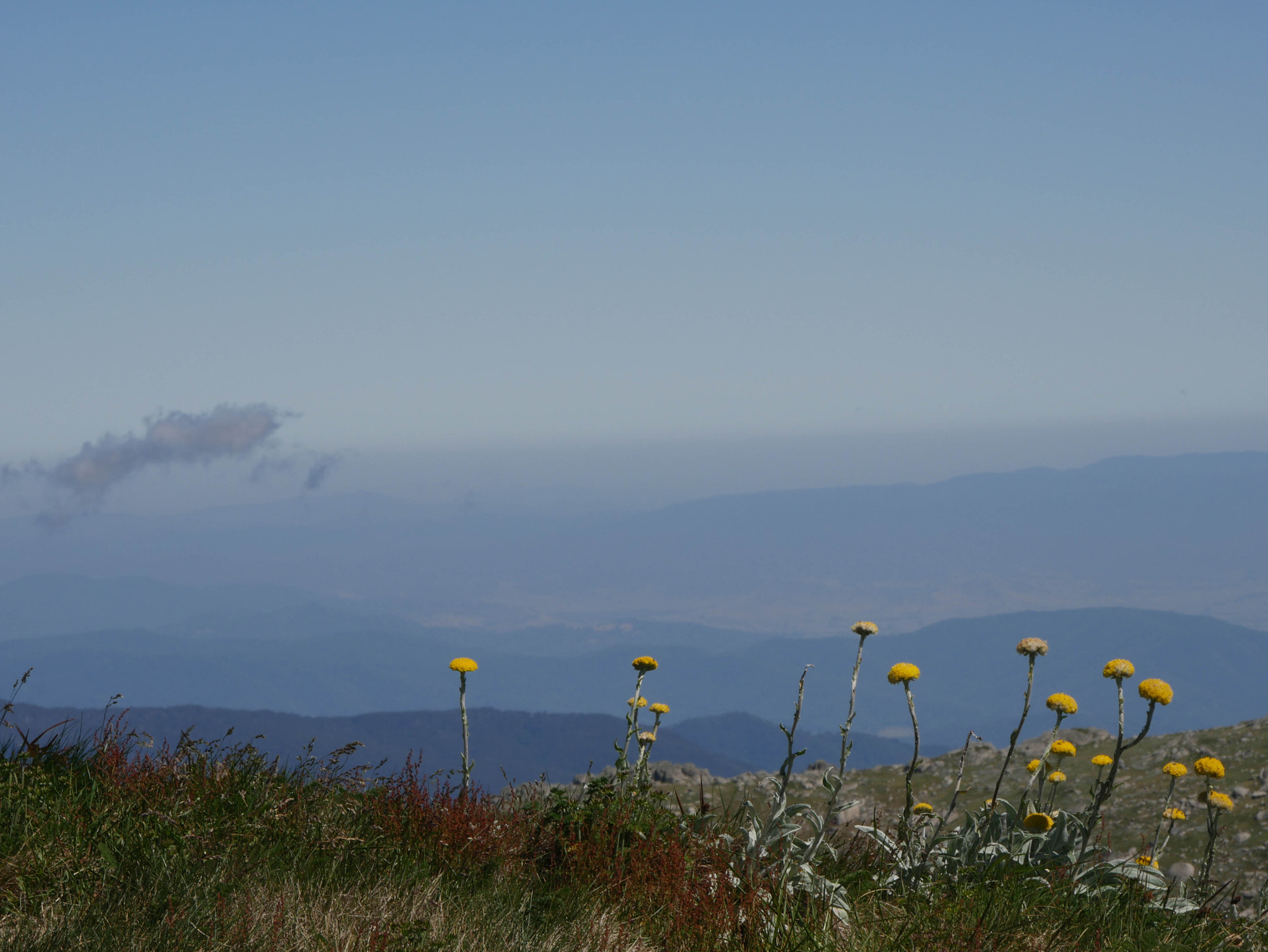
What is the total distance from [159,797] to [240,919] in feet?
6.59

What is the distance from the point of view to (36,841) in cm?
573

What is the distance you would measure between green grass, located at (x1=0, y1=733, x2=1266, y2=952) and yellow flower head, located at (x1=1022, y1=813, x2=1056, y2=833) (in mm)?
316

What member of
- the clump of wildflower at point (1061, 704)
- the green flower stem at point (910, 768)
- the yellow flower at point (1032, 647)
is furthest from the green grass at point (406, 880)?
the yellow flower at point (1032, 647)

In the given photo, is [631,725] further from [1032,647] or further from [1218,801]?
[1218,801]

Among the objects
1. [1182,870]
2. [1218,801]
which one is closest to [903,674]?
[1218,801]

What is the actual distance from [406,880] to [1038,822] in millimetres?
4320

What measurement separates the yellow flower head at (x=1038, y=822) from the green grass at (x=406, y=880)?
32 cm

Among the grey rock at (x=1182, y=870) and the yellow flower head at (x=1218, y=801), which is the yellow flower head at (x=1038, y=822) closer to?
the yellow flower head at (x=1218, y=801)

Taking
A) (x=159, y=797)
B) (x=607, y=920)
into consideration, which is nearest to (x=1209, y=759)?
(x=607, y=920)

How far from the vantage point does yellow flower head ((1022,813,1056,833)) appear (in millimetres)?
6207

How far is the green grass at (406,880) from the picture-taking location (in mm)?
4969

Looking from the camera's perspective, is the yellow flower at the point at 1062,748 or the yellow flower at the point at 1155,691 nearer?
the yellow flower at the point at 1155,691

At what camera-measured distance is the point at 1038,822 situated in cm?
621

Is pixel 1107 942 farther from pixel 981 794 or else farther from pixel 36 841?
pixel 981 794
